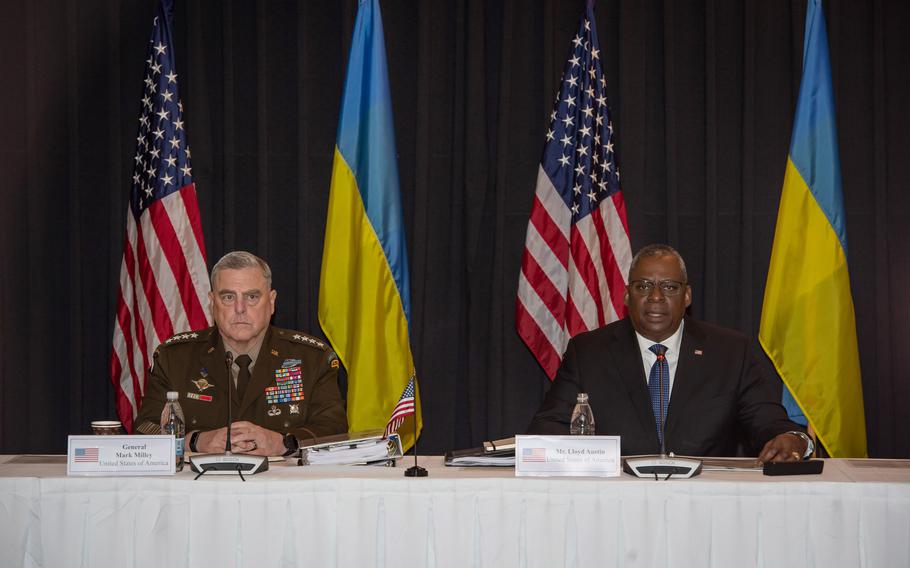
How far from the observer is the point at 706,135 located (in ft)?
17.6

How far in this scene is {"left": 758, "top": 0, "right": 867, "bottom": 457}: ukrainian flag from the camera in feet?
15.3

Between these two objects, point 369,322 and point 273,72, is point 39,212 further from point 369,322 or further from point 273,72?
point 369,322

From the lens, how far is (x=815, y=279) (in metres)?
4.73

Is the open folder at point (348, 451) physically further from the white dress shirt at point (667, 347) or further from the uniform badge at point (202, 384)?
the white dress shirt at point (667, 347)

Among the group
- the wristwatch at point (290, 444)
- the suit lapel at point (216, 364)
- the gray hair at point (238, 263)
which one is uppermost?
the gray hair at point (238, 263)

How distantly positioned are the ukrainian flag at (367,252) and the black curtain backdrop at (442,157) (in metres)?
0.50

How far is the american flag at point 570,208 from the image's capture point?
493 cm

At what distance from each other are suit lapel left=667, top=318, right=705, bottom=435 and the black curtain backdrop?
192 cm

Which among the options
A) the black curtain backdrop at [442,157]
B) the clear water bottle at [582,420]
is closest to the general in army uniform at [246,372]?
the clear water bottle at [582,420]

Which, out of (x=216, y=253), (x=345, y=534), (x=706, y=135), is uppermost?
(x=706, y=135)

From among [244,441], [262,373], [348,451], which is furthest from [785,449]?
[262,373]

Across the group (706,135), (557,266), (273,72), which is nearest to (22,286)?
(273,72)

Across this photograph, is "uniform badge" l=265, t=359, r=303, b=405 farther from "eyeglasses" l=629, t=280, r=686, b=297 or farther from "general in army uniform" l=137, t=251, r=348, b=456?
"eyeglasses" l=629, t=280, r=686, b=297

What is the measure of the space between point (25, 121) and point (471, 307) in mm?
2903
